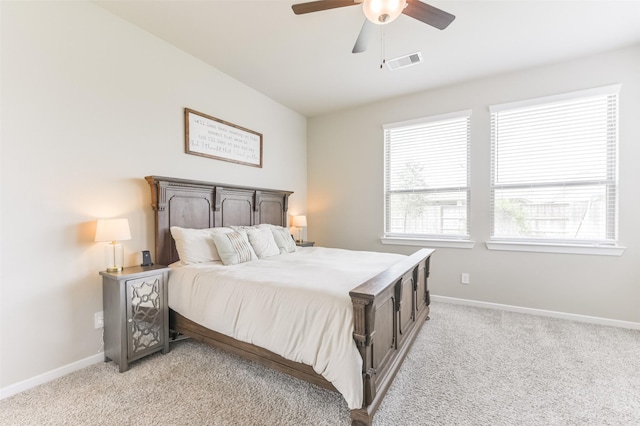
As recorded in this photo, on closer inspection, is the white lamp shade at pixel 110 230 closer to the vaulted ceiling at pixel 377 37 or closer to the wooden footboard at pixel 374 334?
the wooden footboard at pixel 374 334

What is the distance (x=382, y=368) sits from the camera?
5.76 feet

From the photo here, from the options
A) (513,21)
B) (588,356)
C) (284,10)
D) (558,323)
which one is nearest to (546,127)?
(513,21)

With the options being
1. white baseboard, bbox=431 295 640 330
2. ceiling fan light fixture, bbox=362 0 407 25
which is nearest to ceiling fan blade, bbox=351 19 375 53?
ceiling fan light fixture, bbox=362 0 407 25

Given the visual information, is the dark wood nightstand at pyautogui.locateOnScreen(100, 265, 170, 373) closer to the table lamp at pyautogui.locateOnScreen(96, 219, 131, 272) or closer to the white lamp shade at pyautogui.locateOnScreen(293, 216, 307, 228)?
the table lamp at pyautogui.locateOnScreen(96, 219, 131, 272)

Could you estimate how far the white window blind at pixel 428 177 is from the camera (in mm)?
3691

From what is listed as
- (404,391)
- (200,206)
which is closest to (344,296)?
(404,391)

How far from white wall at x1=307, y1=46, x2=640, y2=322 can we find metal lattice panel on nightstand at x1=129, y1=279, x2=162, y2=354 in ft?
9.41

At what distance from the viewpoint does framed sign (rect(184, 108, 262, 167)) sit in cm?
304

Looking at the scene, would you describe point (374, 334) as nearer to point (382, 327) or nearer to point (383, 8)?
point (382, 327)

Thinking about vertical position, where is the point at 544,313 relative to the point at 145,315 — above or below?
below

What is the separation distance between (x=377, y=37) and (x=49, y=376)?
3946 millimetres

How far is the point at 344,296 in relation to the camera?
160 centimetres

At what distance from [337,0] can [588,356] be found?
3.41 meters

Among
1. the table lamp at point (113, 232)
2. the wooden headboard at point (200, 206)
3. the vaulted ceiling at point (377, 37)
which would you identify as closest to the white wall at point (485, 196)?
the vaulted ceiling at point (377, 37)
